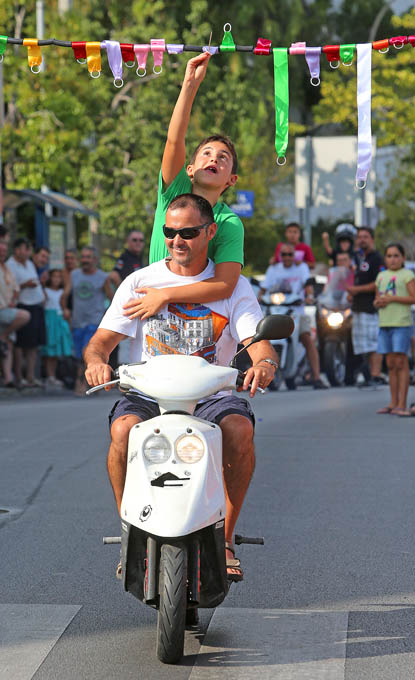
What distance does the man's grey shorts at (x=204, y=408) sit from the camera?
16.7 feet

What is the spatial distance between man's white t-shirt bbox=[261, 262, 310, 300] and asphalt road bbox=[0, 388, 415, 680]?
6.83 meters

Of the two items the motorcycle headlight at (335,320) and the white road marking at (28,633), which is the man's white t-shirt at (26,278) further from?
the white road marking at (28,633)

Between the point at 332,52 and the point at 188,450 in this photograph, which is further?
the point at 332,52

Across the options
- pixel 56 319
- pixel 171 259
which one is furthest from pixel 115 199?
pixel 171 259

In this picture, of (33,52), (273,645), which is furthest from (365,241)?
(273,645)

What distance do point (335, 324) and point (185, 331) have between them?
1326 cm

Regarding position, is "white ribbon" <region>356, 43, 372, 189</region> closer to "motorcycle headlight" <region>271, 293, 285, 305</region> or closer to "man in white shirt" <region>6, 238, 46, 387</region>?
"man in white shirt" <region>6, 238, 46, 387</region>

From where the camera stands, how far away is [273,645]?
195 inches

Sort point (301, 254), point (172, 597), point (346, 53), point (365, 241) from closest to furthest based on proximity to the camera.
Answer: point (172, 597)
point (346, 53)
point (365, 241)
point (301, 254)

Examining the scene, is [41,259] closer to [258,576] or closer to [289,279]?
[289,279]

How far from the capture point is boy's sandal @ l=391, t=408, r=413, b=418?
45.8ft

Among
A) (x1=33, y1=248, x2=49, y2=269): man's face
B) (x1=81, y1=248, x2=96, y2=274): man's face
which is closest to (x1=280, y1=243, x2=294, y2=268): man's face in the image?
(x1=81, y1=248, x2=96, y2=274): man's face

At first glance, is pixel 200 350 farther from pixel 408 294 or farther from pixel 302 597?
pixel 408 294

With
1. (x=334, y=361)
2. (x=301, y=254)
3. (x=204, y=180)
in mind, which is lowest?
(x=334, y=361)
